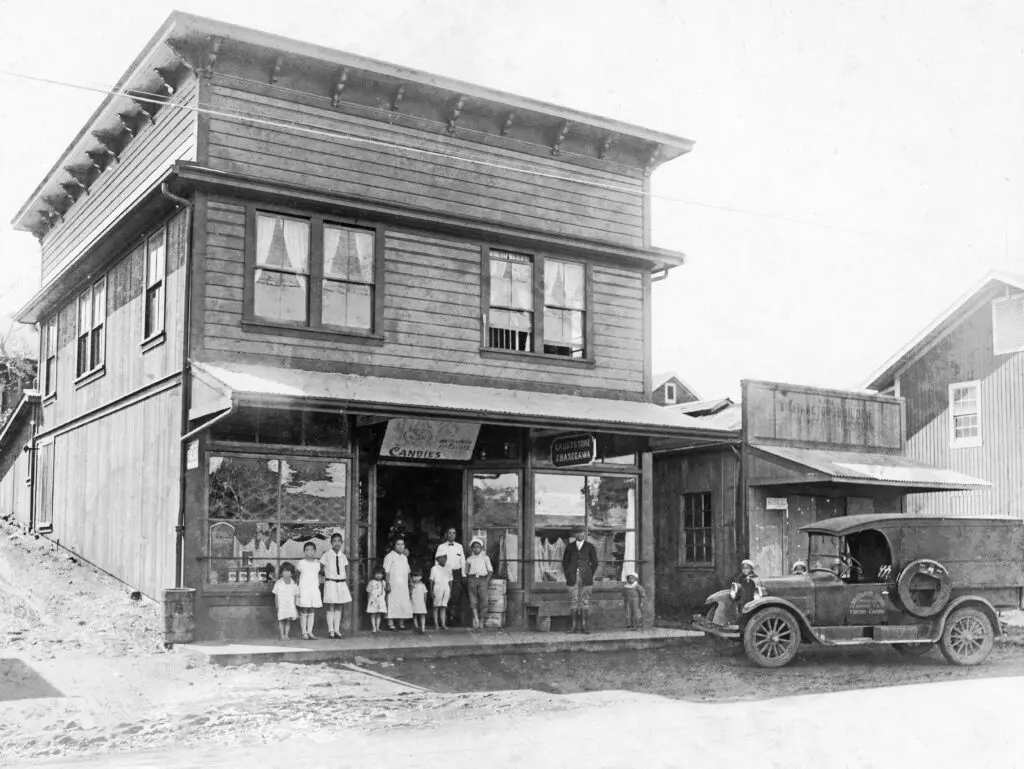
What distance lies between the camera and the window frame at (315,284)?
15484 millimetres

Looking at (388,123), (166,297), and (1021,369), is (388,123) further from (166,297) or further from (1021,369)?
(1021,369)

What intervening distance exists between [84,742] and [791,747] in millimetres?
5841

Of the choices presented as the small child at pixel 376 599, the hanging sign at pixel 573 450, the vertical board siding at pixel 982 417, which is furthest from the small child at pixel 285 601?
the vertical board siding at pixel 982 417

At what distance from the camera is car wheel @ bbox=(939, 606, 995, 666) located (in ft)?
48.8

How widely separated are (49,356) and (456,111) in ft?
35.0

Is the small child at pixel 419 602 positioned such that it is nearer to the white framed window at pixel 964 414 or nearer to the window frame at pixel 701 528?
the window frame at pixel 701 528

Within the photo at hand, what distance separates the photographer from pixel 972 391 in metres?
26.7

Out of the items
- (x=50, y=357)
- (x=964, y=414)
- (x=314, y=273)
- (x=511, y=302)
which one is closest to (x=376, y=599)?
(x=314, y=273)

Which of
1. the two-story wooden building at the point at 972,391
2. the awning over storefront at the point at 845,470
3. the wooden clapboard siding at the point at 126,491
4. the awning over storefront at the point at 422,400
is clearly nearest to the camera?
the awning over storefront at the point at 422,400

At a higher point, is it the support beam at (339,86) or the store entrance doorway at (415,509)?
the support beam at (339,86)

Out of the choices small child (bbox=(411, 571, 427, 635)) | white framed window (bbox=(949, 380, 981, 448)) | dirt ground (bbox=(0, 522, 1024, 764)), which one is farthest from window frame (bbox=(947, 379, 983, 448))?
small child (bbox=(411, 571, 427, 635))

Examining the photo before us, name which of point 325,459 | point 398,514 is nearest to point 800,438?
point 398,514

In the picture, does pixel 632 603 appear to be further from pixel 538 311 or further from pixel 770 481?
pixel 538 311

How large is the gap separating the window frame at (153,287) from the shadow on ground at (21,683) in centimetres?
542
